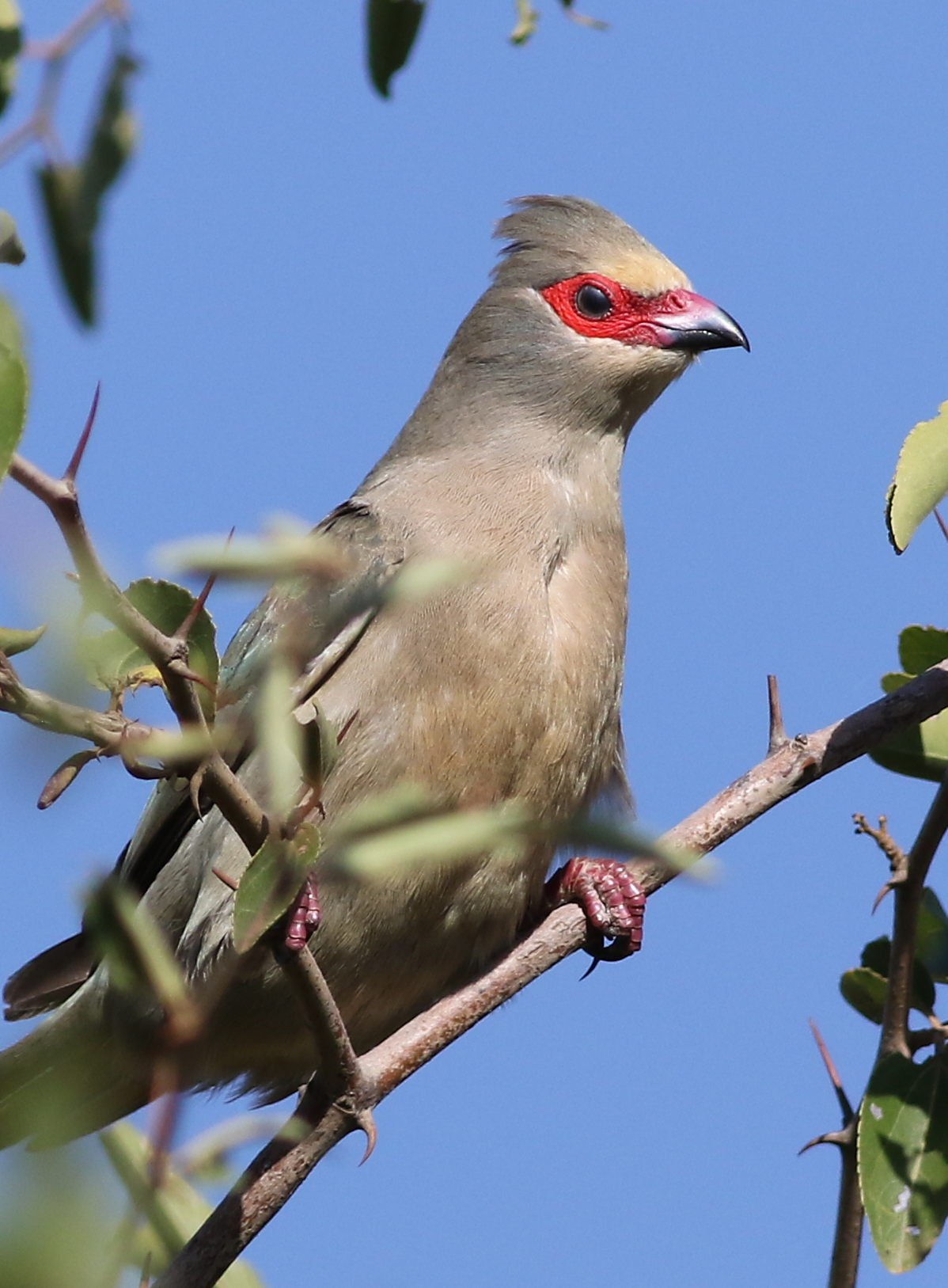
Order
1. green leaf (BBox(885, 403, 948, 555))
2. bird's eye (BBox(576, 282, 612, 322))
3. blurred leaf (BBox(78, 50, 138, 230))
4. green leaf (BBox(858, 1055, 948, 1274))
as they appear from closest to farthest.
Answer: blurred leaf (BBox(78, 50, 138, 230)), green leaf (BBox(885, 403, 948, 555)), green leaf (BBox(858, 1055, 948, 1274)), bird's eye (BBox(576, 282, 612, 322))

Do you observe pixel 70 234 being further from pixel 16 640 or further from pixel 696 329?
pixel 696 329

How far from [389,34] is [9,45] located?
1.57 feet

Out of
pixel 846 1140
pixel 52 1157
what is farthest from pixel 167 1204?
pixel 52 1157

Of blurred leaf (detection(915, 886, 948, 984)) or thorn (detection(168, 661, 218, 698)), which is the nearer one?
thorn (detection(168, 661, 218, 698))

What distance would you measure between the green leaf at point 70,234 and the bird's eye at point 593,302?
4144 mm

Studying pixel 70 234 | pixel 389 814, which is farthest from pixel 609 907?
pixel 70 234

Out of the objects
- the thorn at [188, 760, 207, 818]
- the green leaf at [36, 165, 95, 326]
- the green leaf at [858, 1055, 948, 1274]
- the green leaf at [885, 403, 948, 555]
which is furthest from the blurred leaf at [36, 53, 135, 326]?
the green leaf at [858, 1055, 948, 1274]

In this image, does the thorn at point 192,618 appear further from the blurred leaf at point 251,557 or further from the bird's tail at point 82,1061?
the bird's tail at point 82,1061

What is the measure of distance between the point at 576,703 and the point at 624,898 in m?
0.59

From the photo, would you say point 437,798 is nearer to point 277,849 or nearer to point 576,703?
point 576,703

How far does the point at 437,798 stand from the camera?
4391 millimetres

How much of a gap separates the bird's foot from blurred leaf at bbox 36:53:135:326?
313 cm

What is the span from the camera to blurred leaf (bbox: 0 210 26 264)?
6.18 feet

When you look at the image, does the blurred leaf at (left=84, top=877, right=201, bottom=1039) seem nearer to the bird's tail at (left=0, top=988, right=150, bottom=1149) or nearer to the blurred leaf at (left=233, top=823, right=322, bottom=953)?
A: the blurred leaf at (left=233, top=823, right=322, bottom=953)
